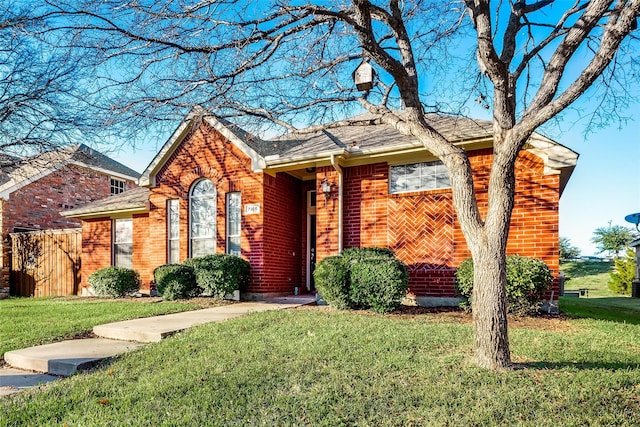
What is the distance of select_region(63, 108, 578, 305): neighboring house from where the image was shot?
827 cm

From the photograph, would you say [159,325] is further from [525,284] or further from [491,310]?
[525,284]

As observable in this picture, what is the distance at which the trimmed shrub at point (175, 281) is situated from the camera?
988 cm

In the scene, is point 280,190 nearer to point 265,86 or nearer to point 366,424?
point 265,86

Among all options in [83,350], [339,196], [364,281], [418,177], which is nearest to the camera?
[83,350]

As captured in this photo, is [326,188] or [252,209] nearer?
[326,188]

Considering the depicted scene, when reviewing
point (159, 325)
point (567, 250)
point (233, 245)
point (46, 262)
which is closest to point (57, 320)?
point (159, 325)

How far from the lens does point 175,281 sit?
9.88m

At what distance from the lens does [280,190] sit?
1116 centimetres

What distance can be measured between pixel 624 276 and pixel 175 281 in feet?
71.0

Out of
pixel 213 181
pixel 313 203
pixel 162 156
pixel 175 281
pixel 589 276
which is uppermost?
pixel 162 156

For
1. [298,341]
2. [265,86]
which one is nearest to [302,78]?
[265,86]

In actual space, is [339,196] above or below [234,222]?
above

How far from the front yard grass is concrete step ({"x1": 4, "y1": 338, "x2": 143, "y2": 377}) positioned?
0.31 m

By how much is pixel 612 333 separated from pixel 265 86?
6.18m
